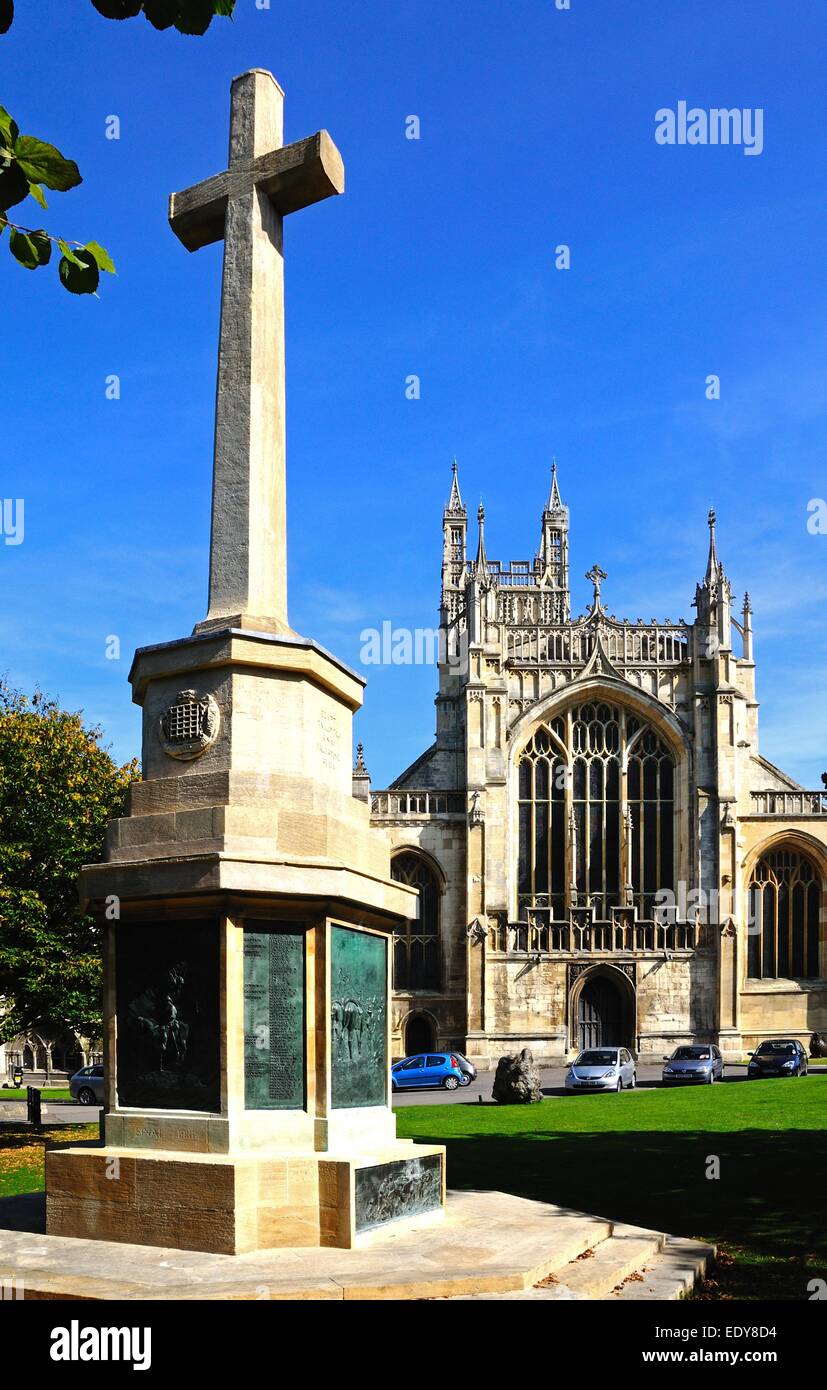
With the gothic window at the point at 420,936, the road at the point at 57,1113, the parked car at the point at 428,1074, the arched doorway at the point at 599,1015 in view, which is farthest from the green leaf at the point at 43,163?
the arched doorway at the point at 599,1015

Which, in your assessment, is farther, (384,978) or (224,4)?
(384,978)

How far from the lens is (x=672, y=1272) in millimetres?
9383

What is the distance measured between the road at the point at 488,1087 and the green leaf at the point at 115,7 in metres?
29.1

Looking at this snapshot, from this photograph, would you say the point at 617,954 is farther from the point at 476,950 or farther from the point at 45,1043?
the point at 45,1043

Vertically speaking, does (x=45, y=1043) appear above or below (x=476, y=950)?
below

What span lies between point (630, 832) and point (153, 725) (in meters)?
41.0

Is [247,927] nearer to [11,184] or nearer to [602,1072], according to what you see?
[11,184]

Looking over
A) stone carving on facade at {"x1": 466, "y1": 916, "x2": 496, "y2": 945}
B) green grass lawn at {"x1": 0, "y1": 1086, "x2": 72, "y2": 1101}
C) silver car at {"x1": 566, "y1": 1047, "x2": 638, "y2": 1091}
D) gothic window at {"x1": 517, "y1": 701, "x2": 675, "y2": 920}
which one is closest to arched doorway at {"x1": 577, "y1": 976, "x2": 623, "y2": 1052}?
gothic window at {"x1": 517, "y1": 701, "x2": 675, "y2": 920}

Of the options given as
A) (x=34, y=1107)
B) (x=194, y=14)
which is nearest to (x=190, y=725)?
(x=194, y=14)

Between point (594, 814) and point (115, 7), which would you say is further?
point (594, 814)

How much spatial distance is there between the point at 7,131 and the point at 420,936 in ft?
152

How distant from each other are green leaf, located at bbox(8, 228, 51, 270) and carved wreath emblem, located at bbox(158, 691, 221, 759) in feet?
18.1
